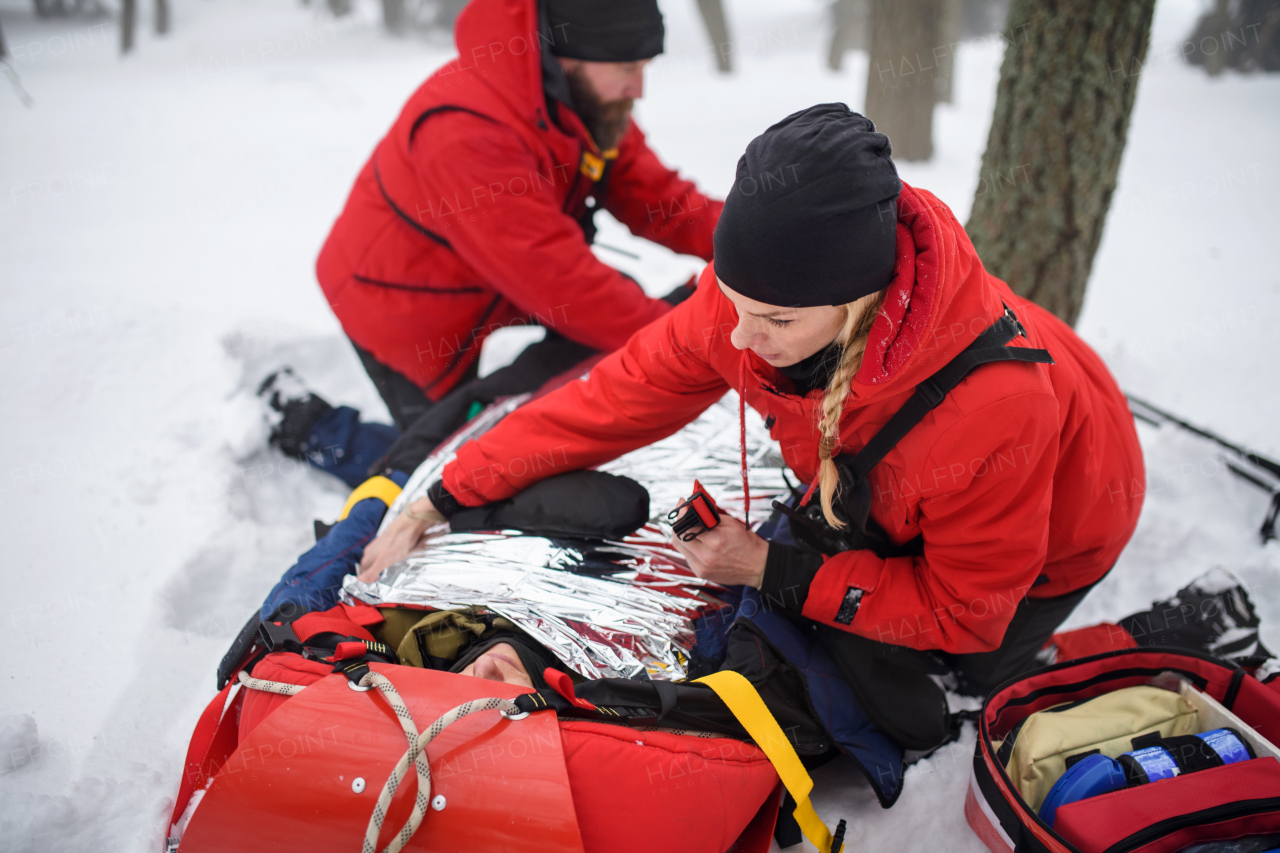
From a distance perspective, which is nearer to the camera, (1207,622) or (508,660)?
(508,660)

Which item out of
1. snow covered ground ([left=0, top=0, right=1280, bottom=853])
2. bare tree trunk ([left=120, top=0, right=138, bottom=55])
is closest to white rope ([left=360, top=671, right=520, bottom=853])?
snow covered ground ([left=0, top=0, right=1280, bottom=853])

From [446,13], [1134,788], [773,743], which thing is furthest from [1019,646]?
[446,13]

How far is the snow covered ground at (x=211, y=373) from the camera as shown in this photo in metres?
1.79

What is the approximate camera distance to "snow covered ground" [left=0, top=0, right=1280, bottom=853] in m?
1.79

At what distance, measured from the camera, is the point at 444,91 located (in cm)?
216

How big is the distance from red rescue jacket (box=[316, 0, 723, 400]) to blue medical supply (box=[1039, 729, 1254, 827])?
1644 mm

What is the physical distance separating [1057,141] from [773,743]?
7.19 ft

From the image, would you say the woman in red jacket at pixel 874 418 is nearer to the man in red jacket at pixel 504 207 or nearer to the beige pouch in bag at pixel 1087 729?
the beige pouch in bag at pixel 1087 729

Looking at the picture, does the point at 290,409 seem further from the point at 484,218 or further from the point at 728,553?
the point at 728,553

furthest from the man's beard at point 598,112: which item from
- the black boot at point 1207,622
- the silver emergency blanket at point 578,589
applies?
the black boot at point 1207,622

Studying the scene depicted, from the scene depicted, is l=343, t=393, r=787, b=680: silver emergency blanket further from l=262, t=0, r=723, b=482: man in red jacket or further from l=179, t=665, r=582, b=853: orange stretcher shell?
l=262, t=0, r=723, b=482: man in red jacket

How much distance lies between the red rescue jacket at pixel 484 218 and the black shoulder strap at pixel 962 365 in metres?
1.20

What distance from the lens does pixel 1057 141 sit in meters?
2.45

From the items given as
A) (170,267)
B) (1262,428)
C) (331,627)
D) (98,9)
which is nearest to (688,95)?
(170,267)
